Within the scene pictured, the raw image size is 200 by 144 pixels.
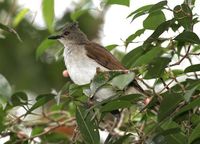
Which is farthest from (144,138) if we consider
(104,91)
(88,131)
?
(104,91)

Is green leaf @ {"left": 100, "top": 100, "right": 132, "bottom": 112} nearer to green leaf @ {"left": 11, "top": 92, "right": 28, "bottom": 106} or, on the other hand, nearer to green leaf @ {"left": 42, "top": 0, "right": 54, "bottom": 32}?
green leaf @ {"left": 11, "top": 92, "right": 28, "bottom": 106}

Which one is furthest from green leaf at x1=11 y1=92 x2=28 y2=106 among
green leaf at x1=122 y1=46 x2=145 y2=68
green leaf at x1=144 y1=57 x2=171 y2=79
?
green leaf at x1=144 y1=57 x2=171 y2=79

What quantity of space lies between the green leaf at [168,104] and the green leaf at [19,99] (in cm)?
106

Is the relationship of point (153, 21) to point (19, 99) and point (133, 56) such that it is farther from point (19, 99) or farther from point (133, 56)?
point (19, 99)

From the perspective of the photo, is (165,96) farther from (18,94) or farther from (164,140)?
(18,94)

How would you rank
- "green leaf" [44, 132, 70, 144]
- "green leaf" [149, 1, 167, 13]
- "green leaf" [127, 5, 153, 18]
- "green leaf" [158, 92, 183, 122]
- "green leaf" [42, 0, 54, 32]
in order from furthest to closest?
"green leaf" [44, 132, 70, 144]
"green leaf" [42, 0, 54, 32]
"green leaf" [127, 5, 153, 18]
"green leaf" [149, 1, 167, 13]
"green leaf" [158, 92, 183, 122]

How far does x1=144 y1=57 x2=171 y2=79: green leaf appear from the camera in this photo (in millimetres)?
3277

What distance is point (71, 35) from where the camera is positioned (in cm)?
584

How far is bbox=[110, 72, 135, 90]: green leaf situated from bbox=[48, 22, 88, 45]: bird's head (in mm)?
2513

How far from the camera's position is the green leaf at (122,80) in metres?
3.01

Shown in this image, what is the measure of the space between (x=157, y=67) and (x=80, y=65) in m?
1.79

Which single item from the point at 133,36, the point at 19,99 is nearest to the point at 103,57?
the point at 133,36

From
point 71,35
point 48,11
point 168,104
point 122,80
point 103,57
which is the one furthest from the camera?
point 71,35

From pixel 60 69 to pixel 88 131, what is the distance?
12.9 feet
